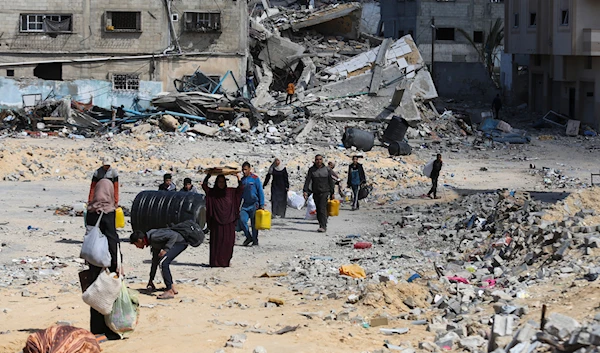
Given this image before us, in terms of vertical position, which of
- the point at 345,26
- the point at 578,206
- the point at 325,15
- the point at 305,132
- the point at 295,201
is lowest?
the point at 295,201

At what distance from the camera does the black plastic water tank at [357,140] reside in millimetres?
29391

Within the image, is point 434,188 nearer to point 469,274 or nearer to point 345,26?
point 469,274

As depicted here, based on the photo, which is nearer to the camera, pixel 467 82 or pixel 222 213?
pixel 222 213

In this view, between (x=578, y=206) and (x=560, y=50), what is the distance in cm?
2460

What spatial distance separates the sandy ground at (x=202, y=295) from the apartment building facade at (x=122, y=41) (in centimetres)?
1379

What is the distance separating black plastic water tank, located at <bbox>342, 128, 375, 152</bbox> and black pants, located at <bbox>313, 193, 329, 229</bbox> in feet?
38.5

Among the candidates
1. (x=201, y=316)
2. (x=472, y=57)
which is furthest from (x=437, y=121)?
(x=201, y=316)

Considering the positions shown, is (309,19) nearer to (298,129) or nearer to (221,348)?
(298,129)

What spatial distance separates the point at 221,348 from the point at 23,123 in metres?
24.7

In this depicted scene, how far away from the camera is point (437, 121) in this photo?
3597cm

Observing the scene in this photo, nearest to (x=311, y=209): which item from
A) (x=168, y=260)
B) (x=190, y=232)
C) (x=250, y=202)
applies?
(x=250, y=202)

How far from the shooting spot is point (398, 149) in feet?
94.9

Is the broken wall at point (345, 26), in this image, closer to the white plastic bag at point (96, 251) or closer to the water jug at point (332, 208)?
the water jug at point (332, 208)

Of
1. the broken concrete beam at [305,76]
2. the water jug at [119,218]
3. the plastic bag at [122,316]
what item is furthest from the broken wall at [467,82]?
the plastic bag at [122,316]
